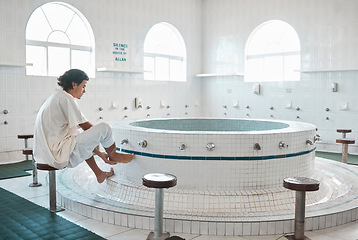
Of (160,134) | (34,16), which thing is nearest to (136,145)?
(160,134)

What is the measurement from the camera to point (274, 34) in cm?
754

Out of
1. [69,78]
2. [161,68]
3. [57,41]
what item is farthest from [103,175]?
Result: [161,68]

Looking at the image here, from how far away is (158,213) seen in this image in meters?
2.55

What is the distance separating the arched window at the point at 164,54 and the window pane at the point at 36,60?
2327 millimetres

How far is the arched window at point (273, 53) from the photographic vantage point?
729 cm

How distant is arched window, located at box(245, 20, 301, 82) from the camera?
23.9 ft

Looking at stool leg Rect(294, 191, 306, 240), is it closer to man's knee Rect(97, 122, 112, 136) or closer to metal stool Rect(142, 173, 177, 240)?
metal stool Rect(142, 173, 177, 240)

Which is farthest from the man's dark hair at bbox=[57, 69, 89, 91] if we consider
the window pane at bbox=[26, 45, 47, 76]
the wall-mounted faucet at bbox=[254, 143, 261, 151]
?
the window pane at bbox=[26, 45, 47, 76]

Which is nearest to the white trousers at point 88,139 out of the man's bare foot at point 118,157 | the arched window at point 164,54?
the man's bare foot at point 118,157

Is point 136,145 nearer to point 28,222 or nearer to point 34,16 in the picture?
point 28,222

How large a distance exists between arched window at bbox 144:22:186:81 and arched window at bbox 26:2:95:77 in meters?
1.50

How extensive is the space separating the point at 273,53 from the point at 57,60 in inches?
177

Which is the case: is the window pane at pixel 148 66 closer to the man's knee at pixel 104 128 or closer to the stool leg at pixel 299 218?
the man's knee at pixel 104 128

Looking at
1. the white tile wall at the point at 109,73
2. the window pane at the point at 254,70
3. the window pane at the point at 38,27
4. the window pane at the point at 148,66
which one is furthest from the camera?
the window pane at the point at 254,70
